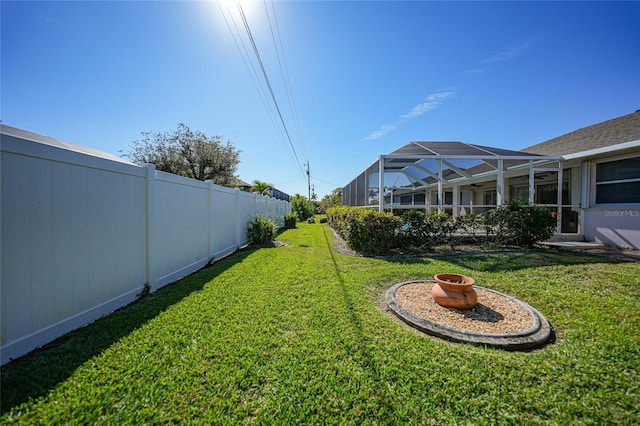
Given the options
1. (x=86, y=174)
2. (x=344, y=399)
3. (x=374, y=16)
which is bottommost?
(x=344, y=399)

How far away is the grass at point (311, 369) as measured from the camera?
5.27 feet

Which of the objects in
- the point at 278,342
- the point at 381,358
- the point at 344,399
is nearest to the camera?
the point at 344,399

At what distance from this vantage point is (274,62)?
27.0 feet

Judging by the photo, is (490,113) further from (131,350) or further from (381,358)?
(131,350)

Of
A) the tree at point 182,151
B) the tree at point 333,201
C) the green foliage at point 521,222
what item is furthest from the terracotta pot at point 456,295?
the tree at point 333,201

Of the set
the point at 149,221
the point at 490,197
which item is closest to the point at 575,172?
the point at 490,197

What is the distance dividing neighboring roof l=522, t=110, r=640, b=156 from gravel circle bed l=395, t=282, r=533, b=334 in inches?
328

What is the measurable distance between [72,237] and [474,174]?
13.1m

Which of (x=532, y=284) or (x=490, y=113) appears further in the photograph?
(x=490, y=113)

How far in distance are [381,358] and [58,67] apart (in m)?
9.05

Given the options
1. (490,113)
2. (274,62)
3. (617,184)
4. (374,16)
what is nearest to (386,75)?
(374,16)

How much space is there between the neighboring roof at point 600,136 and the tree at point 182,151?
19726 millimetres

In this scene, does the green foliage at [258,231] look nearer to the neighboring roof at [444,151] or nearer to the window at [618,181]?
the neighboring roof at [444,151]

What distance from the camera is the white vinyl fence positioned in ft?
6.57
